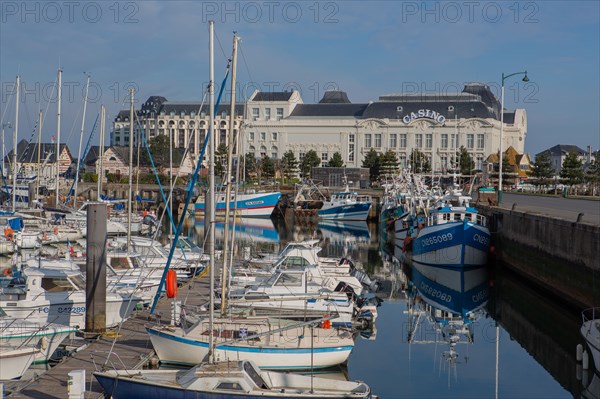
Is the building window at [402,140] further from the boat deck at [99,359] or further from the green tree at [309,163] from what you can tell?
the boat deck at [99,359]

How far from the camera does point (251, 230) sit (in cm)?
7488

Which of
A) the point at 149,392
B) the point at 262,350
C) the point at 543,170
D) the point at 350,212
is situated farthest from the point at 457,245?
the point at 543,170

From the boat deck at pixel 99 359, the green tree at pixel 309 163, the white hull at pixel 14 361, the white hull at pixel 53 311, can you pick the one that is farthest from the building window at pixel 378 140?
the white hull at pixel 14 361

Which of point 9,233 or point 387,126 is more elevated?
point 387,126

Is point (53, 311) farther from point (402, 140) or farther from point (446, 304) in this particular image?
point (402, 140)

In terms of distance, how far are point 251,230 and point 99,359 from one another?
54780 millimetres

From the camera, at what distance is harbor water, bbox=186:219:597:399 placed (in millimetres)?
22062

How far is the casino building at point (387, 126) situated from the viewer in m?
138

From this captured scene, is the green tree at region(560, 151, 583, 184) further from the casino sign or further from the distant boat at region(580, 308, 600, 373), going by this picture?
the distant boat at region(580, 308, 600, 373)

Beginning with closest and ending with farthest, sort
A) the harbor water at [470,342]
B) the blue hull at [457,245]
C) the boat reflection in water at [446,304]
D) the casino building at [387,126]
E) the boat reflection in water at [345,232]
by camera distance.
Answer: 1. the harbor water at [470,342]
2. the boat reflection in water at [446,304]
3. the blue hull at [457,245]
4. the boat reflection in water at [345,232]
5. the casino building at [387,126]

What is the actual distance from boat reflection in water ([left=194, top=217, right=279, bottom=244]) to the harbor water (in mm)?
19990

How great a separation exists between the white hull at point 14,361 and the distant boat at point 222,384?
3534mm

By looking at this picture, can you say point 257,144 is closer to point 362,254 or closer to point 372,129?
point 372,129

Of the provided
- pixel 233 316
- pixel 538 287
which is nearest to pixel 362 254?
pixel 538 287
